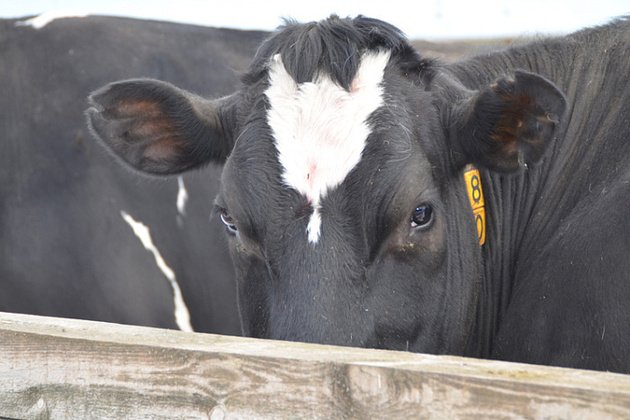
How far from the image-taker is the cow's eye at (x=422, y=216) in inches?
113

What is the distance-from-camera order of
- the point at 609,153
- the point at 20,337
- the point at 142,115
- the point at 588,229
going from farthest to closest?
the point at 142,115, the point at 609,153, the point at 588,229, the point at 20,337

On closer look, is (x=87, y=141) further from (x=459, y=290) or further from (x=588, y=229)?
(x=588, y=229)

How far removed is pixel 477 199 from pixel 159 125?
45.4 inches

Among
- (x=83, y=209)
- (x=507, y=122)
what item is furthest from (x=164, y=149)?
(x=83, y=209)

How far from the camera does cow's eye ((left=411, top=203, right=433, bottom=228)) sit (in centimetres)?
287

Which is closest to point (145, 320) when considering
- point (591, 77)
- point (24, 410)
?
point (591, 77)

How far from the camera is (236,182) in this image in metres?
2.94

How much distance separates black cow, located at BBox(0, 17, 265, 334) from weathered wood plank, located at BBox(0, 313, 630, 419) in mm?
3039

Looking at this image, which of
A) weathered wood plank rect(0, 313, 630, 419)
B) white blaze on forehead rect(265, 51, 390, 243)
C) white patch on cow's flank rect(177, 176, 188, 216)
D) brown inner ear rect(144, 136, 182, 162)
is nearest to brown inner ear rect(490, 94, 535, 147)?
white blaze on forehead rect(265, 51, 390, 243)

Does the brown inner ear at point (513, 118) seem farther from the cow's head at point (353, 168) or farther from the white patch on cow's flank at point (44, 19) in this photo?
the white patch on cow's flank at point (44, 19)

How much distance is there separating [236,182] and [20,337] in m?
1.06

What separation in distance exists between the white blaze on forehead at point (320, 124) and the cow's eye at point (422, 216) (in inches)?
10.4

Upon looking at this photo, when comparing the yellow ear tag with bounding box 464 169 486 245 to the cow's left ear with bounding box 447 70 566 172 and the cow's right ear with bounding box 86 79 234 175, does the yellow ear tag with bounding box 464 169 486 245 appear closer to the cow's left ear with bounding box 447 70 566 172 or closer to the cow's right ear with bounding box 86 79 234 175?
the cow's left ear with bounding box 447 70 566 172

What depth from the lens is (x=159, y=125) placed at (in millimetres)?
3350
